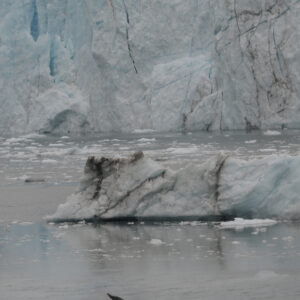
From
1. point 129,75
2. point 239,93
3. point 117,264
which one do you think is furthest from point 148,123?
point 117,264

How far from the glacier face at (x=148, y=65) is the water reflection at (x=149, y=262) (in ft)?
49.3

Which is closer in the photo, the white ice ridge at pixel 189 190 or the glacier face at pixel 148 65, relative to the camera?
the white ice ridge at pixel 189 190

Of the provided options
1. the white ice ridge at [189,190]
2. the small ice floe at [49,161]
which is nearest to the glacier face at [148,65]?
the small ice floe at [49,161]

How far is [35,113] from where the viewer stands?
959 inches

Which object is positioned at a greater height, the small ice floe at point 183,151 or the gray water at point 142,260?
the small ice floe at point 183,151

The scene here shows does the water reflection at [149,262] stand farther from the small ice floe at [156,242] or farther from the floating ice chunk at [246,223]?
the floating ice chunk at [246,223]

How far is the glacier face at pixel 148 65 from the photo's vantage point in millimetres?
20125

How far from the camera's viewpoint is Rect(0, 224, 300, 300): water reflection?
368cm

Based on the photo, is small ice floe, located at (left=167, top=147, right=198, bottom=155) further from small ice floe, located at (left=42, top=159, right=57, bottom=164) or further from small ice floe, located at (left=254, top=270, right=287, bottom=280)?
small ice floe, located at (left=254, top=270, right=287, bottom=280)

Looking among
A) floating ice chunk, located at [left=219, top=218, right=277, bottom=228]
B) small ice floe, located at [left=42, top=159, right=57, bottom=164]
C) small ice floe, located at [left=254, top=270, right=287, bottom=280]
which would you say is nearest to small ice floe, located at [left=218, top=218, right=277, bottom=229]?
floating ice chunk, located at [left=219, top=218, right=277, bottom=228]

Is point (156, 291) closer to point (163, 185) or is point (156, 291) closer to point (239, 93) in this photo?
point (163, 185)

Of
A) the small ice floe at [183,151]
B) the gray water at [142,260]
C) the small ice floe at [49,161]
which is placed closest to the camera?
the gray water at [142,260]

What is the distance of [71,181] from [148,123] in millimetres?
13883

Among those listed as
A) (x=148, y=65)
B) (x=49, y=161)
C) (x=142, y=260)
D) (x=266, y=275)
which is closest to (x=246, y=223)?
(x=142, y=260)
